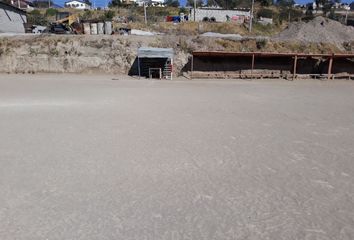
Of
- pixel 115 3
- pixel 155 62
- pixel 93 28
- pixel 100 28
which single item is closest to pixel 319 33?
pixel 155 62

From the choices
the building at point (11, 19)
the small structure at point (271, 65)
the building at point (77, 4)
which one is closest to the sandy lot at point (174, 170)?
the small structure at point (271, 65)

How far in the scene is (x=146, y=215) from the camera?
6.39m

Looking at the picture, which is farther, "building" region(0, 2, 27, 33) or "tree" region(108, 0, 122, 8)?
"tree" region(108, 0, 122, 8)

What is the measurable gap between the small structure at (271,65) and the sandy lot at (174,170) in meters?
10.8

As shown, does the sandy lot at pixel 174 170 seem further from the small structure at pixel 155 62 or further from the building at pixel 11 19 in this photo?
the building at pixel 11 19

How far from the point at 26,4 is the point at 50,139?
314 feet

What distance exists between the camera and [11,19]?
3791 centimetres

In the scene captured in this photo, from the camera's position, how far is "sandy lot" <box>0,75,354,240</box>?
20.0 feet

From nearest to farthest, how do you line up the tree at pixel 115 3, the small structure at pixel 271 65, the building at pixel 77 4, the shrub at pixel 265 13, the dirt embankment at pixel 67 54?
1. the small structure at pixel 271 65
2. the dirt embankment at pixel 67 54
3. the shrub at pixel 265 13
4. the tree at pixel 115 3
5. the building at pixel 77 4

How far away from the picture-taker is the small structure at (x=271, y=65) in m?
27.5

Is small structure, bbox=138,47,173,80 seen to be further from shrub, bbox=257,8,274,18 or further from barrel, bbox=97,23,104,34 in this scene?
shrub, bbox=257,8,274,18

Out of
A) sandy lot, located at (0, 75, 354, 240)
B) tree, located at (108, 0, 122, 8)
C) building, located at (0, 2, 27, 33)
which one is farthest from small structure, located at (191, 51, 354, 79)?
tree, located at (108, 0, 122, 8)

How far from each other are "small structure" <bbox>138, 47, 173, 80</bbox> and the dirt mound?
1138 cm

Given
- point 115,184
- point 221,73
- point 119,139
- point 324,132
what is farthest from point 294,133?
point 221,73
